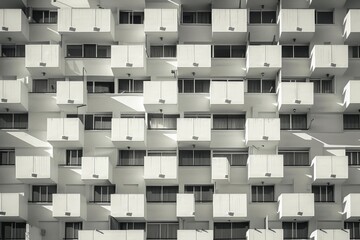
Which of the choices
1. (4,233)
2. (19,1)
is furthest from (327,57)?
(4,233)

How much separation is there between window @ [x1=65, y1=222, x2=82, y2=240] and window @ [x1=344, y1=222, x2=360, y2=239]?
17111 millimetres

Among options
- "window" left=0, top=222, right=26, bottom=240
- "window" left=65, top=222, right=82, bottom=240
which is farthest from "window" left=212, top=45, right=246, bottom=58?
"window" left=0, top=222, right=26, bottom=240

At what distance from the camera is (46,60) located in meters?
49.9

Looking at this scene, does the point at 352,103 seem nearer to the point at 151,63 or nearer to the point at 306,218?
the point at 306,218

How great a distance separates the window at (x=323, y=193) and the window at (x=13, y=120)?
19.3m

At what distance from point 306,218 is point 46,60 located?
19.2 metres

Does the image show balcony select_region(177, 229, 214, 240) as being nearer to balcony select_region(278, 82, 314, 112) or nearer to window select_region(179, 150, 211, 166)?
window select_region(179, 150, 211, 166)

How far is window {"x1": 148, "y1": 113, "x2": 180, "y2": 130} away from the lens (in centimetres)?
5103

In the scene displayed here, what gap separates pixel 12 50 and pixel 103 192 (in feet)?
37.3

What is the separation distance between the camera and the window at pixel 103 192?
5028cm

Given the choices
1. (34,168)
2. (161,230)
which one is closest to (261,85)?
(161,230)

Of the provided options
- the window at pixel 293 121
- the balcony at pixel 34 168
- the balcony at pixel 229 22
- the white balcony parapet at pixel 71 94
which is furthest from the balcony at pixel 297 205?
the balcony at pixel 34 168

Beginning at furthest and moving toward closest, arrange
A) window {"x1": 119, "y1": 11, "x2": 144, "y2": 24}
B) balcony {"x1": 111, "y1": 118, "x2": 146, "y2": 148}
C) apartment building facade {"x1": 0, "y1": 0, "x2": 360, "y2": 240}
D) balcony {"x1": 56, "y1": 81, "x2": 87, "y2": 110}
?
1. window {"x1": 119, "y1": 11, "x2": 144, "y2": 24}
2. balcony {"x1": 56, "y1": 81, "x2": 87, "y2": 110}
3. balcony {"x1": 111, "y1": 118, "x2": 146, "y2": 148}
4. apartment building facade {"x1": 0, "y1": 0, "x2": 360, "y2": 240}

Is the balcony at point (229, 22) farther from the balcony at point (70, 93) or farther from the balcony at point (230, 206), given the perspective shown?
the balcony at point (230, 206)
